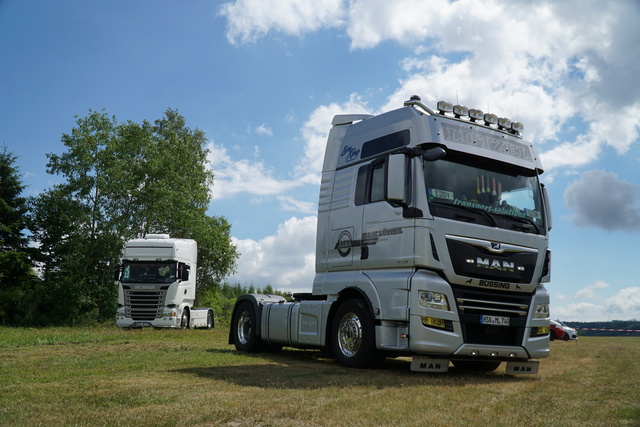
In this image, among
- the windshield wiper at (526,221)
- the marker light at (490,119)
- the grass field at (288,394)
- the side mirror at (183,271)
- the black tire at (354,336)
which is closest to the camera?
the grass field at (288,394)

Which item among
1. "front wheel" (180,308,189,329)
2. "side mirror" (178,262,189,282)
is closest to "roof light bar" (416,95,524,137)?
"side mirror" (178,262,189,282)

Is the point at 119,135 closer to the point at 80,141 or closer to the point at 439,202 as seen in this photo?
the point at 80,141

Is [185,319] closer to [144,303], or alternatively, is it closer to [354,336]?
[144,303]

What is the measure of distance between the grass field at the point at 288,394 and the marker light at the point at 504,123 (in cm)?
424

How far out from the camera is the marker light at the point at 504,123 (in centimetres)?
1055

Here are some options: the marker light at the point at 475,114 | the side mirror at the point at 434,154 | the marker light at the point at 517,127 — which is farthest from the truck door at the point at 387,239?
the marker light at the point at 517,127

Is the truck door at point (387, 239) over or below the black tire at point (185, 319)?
over

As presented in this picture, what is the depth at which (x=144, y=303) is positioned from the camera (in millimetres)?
25125

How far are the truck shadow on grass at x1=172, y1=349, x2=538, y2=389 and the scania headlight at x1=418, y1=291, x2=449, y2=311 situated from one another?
105cm

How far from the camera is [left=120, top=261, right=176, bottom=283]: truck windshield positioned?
83.1 feet

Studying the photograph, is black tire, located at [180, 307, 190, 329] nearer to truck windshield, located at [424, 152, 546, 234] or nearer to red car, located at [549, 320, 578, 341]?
red car, located at [549, 320, 578, 341]

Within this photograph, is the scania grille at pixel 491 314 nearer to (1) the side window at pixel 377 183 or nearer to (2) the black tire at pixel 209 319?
(1) the side window at pixel 377 183

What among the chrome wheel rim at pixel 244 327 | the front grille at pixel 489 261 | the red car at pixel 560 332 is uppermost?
the front grille at pixel 489 261

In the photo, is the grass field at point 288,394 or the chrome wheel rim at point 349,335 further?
the chrome wheel rim at point 349,335
